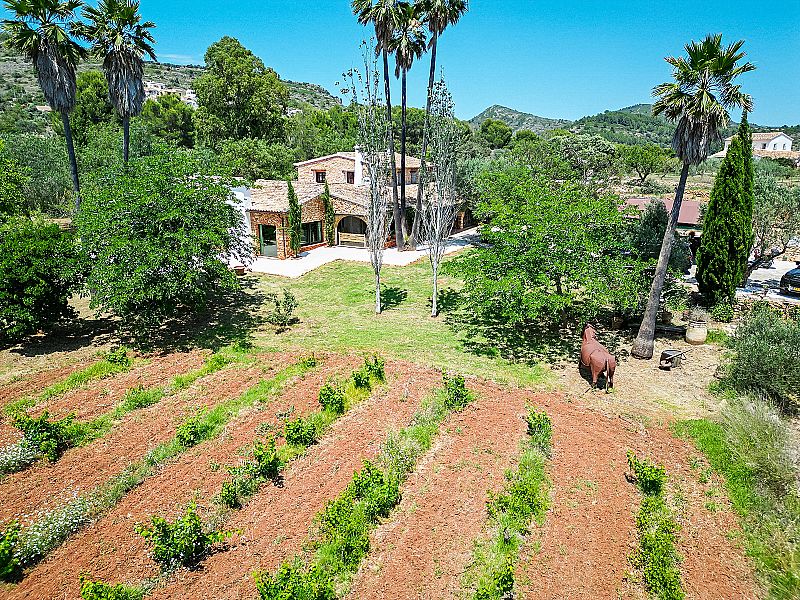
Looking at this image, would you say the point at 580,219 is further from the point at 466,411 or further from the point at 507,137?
the point at 507,137

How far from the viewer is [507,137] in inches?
3529

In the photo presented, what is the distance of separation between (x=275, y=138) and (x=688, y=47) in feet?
145

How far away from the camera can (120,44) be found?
22.0 meters

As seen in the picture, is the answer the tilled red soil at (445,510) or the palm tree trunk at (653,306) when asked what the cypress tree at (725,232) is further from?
the tilled red soil at (445,510)

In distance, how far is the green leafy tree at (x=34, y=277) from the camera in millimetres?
15250

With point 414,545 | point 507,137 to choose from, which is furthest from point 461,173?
point 507,137

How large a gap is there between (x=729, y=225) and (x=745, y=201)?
1101 millimetres

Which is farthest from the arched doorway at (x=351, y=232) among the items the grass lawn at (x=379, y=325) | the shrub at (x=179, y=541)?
the shrub at (x=179, y=541)

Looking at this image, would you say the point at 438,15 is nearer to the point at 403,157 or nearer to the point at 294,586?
the point at 403,157

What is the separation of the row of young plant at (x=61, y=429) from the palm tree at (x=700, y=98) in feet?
52.9

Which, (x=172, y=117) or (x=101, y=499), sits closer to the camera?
(x=101, y=499)

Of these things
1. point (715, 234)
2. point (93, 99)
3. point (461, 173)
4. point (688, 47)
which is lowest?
point (715, 234)

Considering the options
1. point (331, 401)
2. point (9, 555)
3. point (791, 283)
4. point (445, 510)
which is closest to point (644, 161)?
point (791, 283)

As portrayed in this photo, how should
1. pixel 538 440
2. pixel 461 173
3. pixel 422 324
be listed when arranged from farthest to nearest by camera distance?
pixel 461 173 → pixel 422 324 → pixel 538 440
